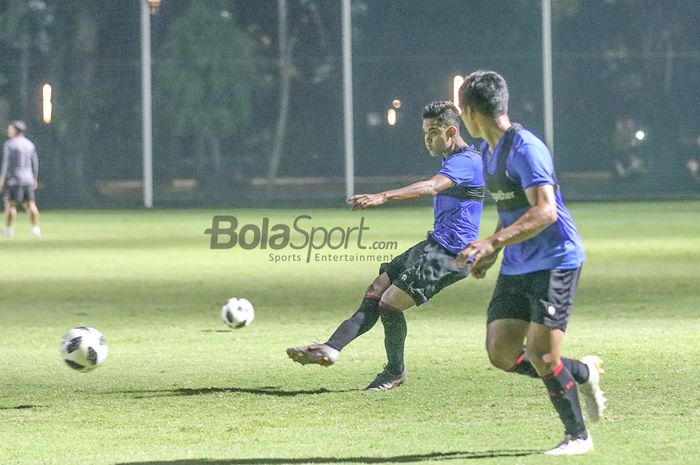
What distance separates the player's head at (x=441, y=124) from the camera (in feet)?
32.7

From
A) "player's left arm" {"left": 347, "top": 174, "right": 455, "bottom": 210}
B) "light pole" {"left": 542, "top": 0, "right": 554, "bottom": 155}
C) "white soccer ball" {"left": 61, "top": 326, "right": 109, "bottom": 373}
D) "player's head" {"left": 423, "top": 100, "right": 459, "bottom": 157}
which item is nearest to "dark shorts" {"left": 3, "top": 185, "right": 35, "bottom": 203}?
"light pole" {"left": 542, "top": 0, "right": 554, "bottom": 155}

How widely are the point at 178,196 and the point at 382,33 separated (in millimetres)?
8014

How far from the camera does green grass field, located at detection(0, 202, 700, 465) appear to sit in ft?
25.9

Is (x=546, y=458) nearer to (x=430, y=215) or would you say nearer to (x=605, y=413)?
(x=605, y=413)

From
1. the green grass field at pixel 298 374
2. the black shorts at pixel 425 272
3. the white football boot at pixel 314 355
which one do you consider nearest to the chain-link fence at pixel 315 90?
the green grass field at pixel 298 374

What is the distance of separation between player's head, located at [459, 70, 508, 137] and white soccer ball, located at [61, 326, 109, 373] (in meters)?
4.03

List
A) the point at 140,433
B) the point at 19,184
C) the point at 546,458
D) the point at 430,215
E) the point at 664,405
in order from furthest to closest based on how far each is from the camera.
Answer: the point at 430,215, the point at 19,184, the point at 664,405, the point at 140,433, the point at 546,458

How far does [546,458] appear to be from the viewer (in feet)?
24.1

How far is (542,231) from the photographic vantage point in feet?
24.3

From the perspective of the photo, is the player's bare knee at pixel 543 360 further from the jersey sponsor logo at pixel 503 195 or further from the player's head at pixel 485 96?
the player's head at pixel 485 96

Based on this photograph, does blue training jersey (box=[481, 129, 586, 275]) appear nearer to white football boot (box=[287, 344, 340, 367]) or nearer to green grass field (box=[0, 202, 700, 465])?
green grass field (box=[0, 202, 700, 465])

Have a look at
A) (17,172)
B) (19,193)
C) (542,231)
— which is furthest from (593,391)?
(17,172)

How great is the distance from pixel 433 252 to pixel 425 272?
174mm

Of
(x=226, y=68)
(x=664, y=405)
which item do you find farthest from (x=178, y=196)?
(x=664, y=405)
